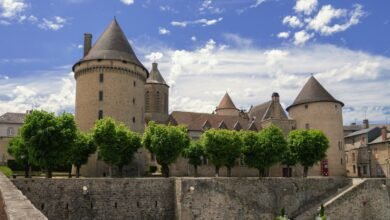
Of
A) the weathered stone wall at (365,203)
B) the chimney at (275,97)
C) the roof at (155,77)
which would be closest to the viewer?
the weathered stone wall at (365,203)

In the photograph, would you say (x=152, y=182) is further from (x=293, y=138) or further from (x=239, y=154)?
(x=293, y=138)

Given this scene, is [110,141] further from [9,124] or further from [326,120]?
[9,124]

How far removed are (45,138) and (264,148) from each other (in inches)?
939

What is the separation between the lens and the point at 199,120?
6034 cm

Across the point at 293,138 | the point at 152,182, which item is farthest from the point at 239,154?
the point at 152,182

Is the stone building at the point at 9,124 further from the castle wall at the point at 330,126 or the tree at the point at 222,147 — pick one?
the castle wall at the point at 330,126

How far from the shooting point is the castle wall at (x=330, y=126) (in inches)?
2293

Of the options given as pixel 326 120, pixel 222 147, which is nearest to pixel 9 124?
pixel 222 147

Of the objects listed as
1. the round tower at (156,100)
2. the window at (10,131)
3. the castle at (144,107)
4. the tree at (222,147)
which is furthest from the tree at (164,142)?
the window at (10,131)

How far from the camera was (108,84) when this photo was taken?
48.3m

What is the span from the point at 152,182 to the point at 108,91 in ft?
59.3

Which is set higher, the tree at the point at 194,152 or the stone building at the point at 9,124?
the stone building at the point at 9,124

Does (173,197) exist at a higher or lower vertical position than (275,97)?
lower

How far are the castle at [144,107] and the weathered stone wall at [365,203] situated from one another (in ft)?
54.3
